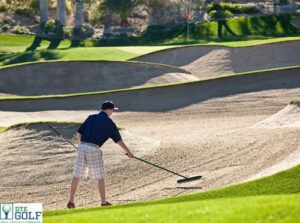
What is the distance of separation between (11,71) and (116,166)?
23.6 metres

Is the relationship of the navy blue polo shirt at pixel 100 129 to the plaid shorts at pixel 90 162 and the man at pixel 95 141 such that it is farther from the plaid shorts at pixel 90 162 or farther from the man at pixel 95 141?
the plaid shorts at pixel 90 162

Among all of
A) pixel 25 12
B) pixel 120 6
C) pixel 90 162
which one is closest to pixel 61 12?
pixel 120 6

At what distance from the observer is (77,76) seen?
152 feet

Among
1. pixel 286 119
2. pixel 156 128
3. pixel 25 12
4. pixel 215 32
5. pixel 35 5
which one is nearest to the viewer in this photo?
pixel 286 119

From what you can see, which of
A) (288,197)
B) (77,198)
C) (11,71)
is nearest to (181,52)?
(11,71)

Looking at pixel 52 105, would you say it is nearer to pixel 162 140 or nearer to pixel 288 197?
pixel 162 140

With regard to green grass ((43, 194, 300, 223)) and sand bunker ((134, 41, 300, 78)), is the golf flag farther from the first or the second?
green grass ((43, 194, 300, 223))

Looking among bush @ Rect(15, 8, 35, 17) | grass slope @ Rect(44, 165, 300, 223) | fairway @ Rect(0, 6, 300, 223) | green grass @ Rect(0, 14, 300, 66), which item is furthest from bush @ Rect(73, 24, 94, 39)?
grass slope @ Rect(44, 165, 300, 223)

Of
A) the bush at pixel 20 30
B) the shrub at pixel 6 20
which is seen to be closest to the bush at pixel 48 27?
the bush at pixel 20 30

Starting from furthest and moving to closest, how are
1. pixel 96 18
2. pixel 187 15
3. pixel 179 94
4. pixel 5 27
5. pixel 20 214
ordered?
pixel 96 18, pixel 5 27, pixel 187 15, pixel 179 94, pixel 20 214

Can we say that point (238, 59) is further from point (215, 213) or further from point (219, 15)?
point (215, 213)

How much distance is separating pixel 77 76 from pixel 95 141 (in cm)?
2803

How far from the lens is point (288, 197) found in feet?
46.0

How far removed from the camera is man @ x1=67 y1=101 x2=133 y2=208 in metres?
18.6
